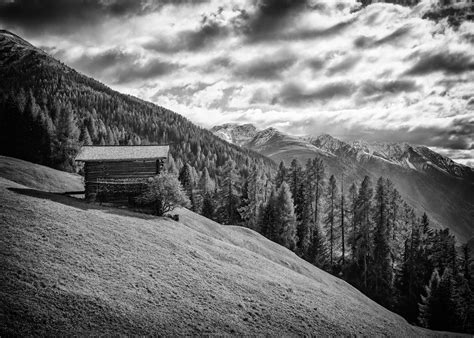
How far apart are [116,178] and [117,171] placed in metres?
0.97

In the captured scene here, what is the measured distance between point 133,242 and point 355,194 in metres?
43.5

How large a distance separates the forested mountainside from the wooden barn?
30.2m

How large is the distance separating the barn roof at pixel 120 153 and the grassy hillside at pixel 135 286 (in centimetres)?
1005

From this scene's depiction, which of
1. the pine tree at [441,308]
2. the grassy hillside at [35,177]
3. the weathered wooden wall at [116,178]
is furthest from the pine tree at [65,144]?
the pine tree at [441,308]

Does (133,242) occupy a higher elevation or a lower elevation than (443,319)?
higher

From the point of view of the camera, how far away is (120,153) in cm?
3959

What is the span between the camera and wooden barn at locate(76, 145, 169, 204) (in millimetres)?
38094

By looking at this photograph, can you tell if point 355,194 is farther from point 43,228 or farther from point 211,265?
point 43,228

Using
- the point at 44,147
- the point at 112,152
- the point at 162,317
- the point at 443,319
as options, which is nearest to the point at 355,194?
the point at 443,319

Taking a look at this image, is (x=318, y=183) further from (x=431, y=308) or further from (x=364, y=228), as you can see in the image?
(x=431, y=308)

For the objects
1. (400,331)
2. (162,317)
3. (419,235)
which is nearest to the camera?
(162,317)

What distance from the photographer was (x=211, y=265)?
2373 centimetres

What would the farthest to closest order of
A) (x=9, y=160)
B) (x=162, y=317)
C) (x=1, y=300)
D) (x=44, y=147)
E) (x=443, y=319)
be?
1. (x=44, y=147)
2. (x=9, y=160)
3. (x=443, y=319)
4. (x=162, y=317)
5. (x=1, y=300)

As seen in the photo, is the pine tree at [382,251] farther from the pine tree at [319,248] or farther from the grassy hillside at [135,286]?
the grassy hillside at [135,286]
